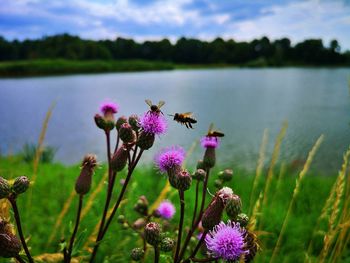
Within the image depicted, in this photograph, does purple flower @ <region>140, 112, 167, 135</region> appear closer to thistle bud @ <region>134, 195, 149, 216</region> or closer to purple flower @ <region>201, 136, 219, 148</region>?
purple flower @ <region>201, 136, 219, 148</region>

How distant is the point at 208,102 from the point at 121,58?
128ft

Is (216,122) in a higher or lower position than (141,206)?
lower

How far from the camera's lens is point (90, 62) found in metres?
45.9

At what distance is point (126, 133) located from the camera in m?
1.27

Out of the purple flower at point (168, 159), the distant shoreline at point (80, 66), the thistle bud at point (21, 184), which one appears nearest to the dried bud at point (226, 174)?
the purple flower at point (168, 159)

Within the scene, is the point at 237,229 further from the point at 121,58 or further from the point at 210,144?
the point at 121,58

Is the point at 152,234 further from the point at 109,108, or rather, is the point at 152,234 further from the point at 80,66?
the point at 80,66

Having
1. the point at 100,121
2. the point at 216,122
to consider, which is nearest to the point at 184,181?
the point at 100,121

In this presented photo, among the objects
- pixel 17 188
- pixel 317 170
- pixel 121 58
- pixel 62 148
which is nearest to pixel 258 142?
pixel 317 170

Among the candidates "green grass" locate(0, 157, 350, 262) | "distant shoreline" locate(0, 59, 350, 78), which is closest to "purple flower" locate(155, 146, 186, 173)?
"green grass" locate(0, 157, 350, 262)

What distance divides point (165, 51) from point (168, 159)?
49068 mm

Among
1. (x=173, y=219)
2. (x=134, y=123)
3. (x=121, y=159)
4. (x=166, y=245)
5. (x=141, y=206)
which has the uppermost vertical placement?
(x=134, y=123)

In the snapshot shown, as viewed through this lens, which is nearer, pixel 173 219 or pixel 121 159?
pixel 121 159

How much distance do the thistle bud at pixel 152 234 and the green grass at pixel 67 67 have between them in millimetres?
42120
